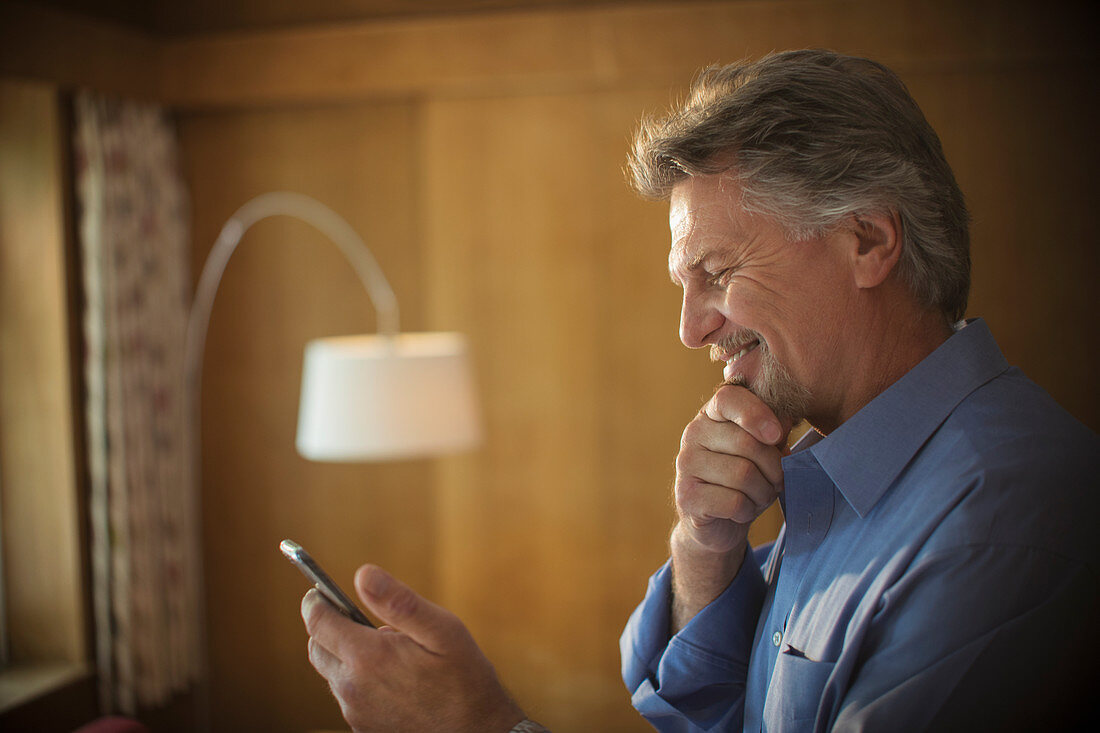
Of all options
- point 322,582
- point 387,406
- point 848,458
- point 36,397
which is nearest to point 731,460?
point 848,458

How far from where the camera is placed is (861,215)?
1.06m

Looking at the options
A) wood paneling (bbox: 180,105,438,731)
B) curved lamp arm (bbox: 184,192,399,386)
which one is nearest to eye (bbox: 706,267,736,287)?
curved lamp arm (bbox: 184,192,399,386)

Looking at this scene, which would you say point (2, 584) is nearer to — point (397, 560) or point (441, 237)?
point (397, 560)

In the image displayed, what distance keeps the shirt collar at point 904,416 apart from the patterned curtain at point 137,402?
10.2 ft

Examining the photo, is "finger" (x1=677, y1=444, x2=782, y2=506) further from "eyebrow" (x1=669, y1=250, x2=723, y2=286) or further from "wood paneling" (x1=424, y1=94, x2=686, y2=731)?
"wood paneling" (x1=424, y1=94, x2=686, y2=731)

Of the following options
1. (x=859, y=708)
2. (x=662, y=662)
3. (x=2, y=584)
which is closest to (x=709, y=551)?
(x=662, y=662)

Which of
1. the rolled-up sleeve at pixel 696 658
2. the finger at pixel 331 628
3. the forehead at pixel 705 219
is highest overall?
the forehead at pixel 705 219

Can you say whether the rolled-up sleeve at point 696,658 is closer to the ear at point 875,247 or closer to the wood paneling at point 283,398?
the ear at point 875,247

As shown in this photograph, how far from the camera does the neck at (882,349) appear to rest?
1082mm

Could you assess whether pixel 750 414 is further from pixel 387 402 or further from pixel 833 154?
pixel 387 402

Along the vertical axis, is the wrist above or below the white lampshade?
below

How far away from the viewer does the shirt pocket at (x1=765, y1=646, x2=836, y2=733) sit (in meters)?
0.94

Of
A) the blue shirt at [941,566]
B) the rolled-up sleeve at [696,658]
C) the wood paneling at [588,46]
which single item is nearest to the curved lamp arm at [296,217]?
the wood paneling at [588,46]

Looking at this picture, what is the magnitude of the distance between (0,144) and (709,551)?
317cm
